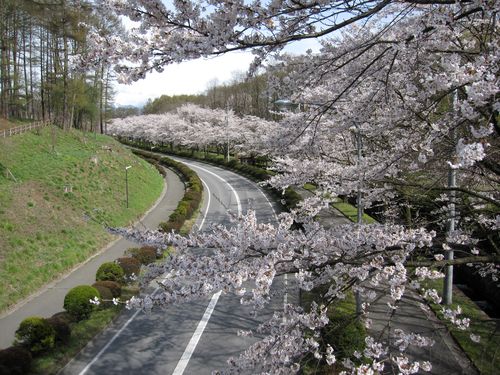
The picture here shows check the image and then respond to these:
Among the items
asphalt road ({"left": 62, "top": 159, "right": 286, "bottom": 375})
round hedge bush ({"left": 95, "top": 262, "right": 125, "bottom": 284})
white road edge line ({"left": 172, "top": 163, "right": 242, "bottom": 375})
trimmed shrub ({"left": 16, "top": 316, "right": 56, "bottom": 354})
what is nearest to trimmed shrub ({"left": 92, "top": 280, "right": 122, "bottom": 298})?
round hedge bush ({"left": 95, "top": 262, "right": 125, "bottom": 284})

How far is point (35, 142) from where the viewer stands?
2655 cm

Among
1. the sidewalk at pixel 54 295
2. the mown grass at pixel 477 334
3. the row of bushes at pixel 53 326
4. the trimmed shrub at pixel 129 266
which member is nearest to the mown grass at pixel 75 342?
the row of bushes at pixel 53 326

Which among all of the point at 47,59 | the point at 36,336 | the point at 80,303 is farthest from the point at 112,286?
the point at 47,59

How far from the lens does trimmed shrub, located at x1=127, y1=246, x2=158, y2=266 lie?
16.4 metres

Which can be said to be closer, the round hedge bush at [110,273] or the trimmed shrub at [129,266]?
the round hedge bush at [110,273]

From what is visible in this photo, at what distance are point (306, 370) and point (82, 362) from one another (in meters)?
5.58

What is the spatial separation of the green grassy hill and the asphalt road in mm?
3524

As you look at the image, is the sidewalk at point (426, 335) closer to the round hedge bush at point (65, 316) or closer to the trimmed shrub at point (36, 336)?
the trimmed shrub at point (36, 336)

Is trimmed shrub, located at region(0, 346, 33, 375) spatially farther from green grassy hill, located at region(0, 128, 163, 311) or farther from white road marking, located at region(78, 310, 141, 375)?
green grassy hill, located at region(0, 128, 163, 311)

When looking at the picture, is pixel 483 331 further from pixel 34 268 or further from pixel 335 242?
pixel 34 268

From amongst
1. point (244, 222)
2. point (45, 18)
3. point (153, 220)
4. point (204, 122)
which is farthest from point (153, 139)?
point (244, 222)

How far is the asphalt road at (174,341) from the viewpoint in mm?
10062

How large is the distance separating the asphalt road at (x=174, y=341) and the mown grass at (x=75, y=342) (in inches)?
7.6

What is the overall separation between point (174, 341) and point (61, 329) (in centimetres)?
293
